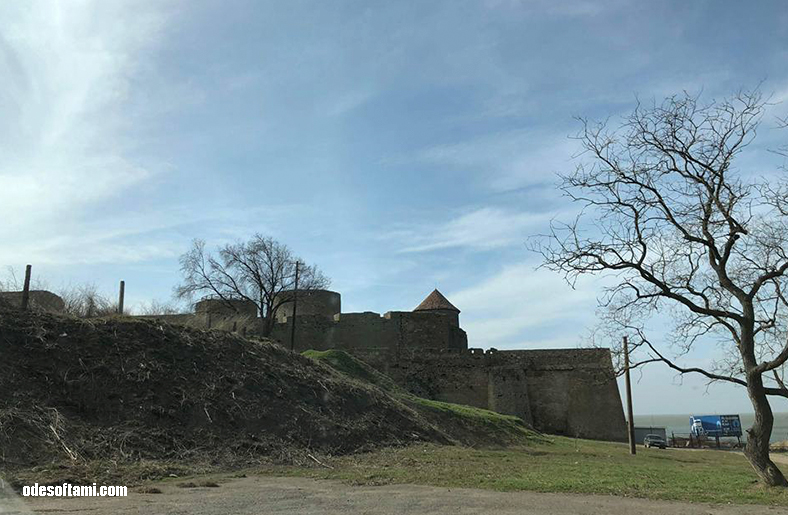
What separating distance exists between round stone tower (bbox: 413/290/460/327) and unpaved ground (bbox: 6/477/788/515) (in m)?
40.4

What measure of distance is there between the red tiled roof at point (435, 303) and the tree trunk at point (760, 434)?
40251 mm

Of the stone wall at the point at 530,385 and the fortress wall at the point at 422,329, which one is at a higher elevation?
the fortress wall at the point at 422,329

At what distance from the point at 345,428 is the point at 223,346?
182 inches

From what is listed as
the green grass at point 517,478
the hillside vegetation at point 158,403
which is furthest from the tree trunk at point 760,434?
the hillside vegetation at point 158,403

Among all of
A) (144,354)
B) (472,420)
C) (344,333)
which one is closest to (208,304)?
(344,333)

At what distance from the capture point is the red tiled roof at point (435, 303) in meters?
52.2

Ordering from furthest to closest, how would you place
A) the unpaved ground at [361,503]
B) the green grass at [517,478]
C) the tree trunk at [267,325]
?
1. the tree trunk at [267,325]
2. the green grass at [517,478]
3. the unpaved ground at [361,503]

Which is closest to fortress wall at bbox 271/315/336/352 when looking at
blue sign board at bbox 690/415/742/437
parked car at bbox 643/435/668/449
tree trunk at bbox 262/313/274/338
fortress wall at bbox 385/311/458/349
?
tree trunk at bbox 262/313/274/338

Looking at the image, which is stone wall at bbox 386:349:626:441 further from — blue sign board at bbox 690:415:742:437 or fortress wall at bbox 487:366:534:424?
blue sign board at bbox 690:415:742:437

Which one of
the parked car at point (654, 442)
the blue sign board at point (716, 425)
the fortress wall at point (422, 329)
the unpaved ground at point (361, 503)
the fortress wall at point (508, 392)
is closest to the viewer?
the unpaved ground at point (361, 503)

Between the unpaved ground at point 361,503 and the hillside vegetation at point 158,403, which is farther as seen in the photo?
the hillside vegetation at point 158,403

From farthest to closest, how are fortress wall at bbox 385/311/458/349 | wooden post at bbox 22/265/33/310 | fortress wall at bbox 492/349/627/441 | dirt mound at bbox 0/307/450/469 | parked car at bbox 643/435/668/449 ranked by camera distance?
fortress wall at bbox 385/311/458/349 < fortress wall at bbox 492/349/627/441 < parked car at bbox 643/435/668/449 < wooden post at bbox 22/265/33/310 < dirt mound at bbox 0/307/450/469

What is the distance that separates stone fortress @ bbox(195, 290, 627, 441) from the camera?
42500mm

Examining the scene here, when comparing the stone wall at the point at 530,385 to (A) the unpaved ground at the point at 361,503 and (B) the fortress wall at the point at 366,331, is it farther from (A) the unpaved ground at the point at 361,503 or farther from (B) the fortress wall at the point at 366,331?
(A) the unpaved ground at the point at 361,503
